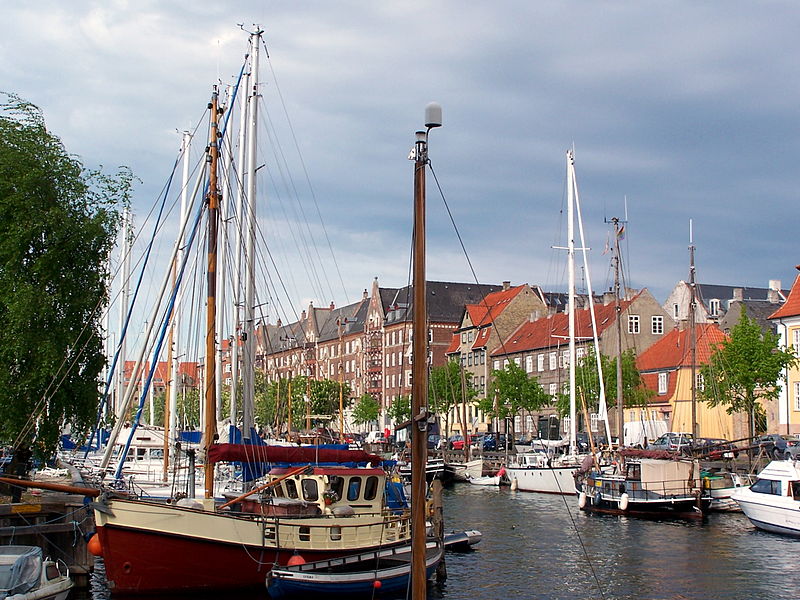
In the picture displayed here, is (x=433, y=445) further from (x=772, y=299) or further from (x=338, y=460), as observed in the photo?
(x=338, y=460)

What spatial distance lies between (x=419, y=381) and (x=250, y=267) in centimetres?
2384

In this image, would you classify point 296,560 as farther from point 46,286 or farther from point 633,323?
point 633,323

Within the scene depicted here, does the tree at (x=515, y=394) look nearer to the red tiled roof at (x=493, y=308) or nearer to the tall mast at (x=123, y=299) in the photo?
the red tiled roof at (x=493, y=308)

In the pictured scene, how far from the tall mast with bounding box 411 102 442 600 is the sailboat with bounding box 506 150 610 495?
4214cm

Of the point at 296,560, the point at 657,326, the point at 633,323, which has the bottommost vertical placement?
the point at 296,560

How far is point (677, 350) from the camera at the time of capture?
8875cm

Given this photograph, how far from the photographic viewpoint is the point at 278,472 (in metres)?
29.0

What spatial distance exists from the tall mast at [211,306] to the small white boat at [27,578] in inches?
261

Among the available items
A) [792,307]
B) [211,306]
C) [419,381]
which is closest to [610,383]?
[792,307]

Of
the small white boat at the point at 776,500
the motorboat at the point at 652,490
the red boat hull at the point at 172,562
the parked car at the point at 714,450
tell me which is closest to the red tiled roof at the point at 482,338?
the parked car at the point at 714,450

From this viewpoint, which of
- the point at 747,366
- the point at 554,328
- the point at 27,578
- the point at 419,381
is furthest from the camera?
the point at 554,328

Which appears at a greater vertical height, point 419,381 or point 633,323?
point 633,323

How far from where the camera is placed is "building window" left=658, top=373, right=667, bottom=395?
8819 centimetres

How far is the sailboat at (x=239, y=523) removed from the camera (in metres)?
24.8
